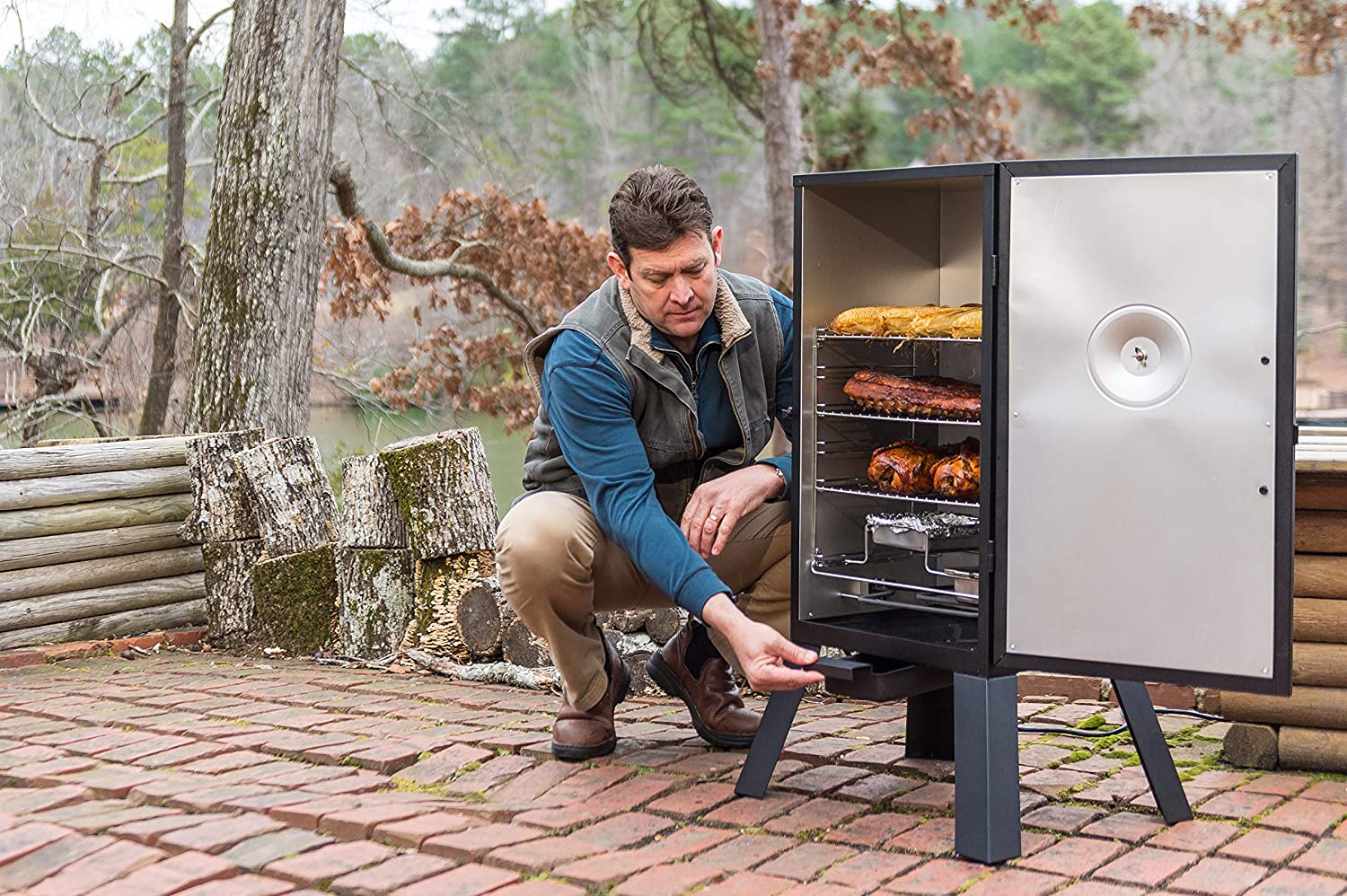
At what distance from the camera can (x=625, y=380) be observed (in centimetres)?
351

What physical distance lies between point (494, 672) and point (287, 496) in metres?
1.18

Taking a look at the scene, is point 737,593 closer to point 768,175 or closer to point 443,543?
point 443,543

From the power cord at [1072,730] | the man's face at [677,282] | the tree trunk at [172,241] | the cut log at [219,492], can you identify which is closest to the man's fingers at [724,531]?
the man's face at [677,282]

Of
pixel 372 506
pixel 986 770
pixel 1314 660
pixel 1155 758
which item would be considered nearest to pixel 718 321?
pixel 986 770

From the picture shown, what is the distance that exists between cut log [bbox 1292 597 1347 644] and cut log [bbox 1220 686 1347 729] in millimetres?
123

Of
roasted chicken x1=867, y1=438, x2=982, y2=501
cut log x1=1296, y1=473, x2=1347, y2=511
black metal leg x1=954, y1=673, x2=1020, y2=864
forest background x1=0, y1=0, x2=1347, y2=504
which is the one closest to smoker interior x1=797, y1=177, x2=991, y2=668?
roasted chicken x1=867, y1=438, x2=982, y2=501

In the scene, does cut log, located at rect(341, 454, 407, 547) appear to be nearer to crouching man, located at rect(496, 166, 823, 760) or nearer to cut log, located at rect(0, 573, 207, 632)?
cut log, located at rect(0, 573, 207, 632)

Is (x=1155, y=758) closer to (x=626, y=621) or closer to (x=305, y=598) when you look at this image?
(x=626, y=621)

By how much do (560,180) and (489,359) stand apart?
73.4 feet

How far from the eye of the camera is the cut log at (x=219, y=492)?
552 cm

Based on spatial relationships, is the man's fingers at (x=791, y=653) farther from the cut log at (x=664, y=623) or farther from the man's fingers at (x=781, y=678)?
the cut log at (x=664, y=623)

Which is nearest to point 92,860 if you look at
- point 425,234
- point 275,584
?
point 275,584

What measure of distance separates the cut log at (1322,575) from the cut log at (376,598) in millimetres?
2899

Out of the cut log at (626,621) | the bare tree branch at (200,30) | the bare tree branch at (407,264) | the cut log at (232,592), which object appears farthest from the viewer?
the bare tree branch at (200,30)
